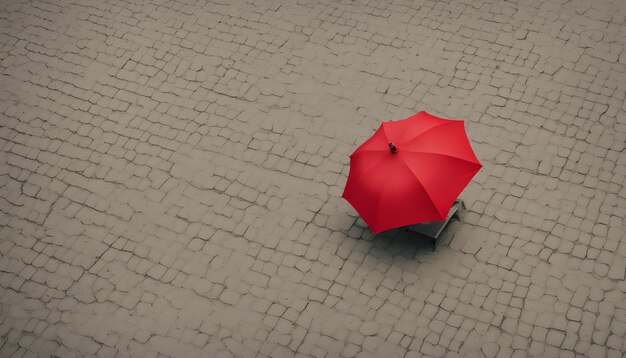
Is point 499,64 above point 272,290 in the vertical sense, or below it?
above

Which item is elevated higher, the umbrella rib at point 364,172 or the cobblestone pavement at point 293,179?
the umbrella rib at point 364,172

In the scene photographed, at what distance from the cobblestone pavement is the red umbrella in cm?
103

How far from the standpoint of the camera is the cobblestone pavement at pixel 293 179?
6891mm

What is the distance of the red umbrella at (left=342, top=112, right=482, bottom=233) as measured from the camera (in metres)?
6.39

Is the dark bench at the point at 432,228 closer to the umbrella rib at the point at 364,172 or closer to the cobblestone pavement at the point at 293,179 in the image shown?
the cobblestone pavement at the point at 293,179

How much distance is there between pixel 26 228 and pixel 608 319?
711 cm

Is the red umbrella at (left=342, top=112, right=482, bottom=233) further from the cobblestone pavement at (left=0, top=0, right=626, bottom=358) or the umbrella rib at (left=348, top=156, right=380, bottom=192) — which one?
the cobblestone pavement at (left=0, top=0, right=626, bottom=358)

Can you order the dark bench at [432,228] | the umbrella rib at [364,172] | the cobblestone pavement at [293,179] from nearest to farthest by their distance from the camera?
the umbrella rib at [364,172] → the cobblestone pavement at [293,179] → the dark bench at [432,228]

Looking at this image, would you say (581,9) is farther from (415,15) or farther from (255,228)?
(255,228)

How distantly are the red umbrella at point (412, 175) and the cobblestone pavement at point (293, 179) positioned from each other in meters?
1.03

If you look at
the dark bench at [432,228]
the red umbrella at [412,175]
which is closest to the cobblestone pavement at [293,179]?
the dark bench at [432,228]

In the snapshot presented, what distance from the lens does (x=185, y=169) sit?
27.3 ft

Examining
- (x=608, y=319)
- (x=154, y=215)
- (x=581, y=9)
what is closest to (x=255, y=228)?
(x=154, y=215)

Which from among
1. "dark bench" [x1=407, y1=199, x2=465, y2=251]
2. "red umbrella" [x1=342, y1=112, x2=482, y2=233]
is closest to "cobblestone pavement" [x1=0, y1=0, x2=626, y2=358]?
"dark bench" [x1=407, y1=199, x2=465, y2=251]
